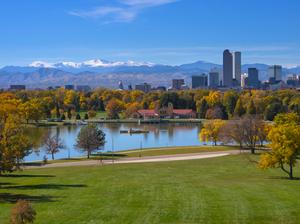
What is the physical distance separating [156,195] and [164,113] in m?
132

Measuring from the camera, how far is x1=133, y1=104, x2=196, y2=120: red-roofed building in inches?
6280

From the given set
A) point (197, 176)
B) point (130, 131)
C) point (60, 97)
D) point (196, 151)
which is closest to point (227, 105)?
point (130, 131)

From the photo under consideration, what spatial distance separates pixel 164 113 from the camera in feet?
532

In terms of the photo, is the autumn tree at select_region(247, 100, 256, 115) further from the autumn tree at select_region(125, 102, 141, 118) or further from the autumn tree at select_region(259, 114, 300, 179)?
the autumn tree at select_region(259, 114, 300, 179)

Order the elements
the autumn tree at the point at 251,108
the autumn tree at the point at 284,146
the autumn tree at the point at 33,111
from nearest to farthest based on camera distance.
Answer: the autumn tree at the point at 284,146 → the autumn tree at the point at 33,111 → the autumn tree at the point at 251,108

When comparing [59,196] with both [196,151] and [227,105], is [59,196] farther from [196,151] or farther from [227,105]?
[227,105]

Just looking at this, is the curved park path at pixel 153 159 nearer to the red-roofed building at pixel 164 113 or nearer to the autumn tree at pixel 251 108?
the autumn tree at pixel 251 108

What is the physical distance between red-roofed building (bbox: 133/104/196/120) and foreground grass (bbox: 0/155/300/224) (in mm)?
113735

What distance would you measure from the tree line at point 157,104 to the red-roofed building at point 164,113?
1976 millimetres

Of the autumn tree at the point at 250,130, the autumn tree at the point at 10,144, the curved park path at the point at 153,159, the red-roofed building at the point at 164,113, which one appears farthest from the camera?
the red-roofed building at the point at 164,113

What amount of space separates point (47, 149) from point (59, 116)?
288 ft

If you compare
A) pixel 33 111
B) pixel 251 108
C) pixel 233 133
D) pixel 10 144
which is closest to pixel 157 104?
pixel 251 108

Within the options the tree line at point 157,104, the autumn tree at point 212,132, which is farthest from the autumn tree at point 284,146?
the tree line at point 157,104

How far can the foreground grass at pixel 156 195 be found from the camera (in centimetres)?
2505
